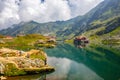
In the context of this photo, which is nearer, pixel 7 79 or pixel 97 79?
pixel 7 79

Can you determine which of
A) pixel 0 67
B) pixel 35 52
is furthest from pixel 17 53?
pixel 0 67

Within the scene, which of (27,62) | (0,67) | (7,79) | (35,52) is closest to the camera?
(7,79)

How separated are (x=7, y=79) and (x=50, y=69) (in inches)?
1022

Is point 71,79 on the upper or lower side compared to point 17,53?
lower

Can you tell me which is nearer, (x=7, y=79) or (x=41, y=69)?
(x=7, y=79)

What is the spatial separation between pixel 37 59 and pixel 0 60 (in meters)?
18.0

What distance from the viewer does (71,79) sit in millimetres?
91438

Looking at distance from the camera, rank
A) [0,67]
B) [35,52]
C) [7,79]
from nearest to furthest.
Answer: [7,79], [0,67], [35,52]

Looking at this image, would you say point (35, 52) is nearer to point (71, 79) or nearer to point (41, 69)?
point (41, 69)

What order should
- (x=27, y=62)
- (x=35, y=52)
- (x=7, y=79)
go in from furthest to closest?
(x=35, y=52) → (x=27, y=62) → (x=7, y=79)

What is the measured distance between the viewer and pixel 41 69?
337ft

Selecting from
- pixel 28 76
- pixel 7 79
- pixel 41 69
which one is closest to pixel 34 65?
pixel 41 69

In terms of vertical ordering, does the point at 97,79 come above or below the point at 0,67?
below

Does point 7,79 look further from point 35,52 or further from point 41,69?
point 35,52
